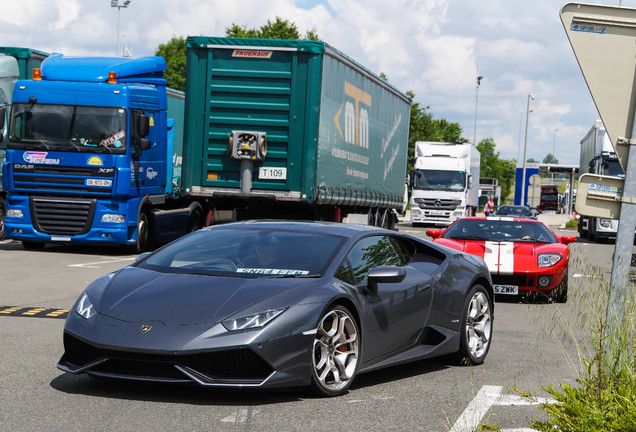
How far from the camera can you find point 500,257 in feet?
42.9

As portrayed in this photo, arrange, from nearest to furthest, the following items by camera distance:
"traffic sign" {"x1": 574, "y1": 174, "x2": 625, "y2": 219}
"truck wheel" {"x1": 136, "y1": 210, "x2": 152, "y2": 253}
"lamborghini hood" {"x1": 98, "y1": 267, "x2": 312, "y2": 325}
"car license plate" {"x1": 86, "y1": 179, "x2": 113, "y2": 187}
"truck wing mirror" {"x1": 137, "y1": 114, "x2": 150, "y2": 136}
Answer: "traffic sign" {"x1": 574, "y1": 174, "x2": 625, "y2": 219}, "lamborghini hood" {"x1": 98, "y1": 267, "x2": 312, "y2": 325}, "car license plate" {"x1": 86, "y1": 179, "x2": 113, "y2": 187}, "truck wing mirror" {"x1": 137, "y1": 114, "x2": 150, "y2": 136}, "truck wheel" {"x1": 136, "y1": 210, "x2": 152, "y2": 253}

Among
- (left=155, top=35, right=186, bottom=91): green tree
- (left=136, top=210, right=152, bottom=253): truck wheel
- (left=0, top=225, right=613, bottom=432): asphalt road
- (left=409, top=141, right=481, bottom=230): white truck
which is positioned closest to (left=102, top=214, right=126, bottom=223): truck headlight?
(left=136, top=210, right=152, bottom=253): truck wheel

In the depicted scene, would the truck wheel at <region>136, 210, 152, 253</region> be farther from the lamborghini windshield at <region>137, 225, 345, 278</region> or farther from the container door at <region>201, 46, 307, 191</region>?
the lamborghini windshield at <region>137, 225, 345, 278</region>

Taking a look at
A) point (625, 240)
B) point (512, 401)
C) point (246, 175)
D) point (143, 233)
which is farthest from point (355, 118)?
point (625, 240)

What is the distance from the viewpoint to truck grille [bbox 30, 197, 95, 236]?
18.2m

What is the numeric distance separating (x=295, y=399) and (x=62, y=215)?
1313 cm

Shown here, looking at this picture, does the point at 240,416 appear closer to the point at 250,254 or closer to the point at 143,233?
the point at 250,254

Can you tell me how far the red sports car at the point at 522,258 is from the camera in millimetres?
12922

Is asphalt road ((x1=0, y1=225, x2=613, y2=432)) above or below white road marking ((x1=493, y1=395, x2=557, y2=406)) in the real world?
below

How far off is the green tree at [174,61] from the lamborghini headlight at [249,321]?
256 feet

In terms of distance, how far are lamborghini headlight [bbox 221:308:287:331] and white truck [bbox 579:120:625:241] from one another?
23537 millimetres

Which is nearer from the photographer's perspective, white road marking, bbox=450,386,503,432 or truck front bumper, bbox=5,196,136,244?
white road marking, bbox=450,386,503,432

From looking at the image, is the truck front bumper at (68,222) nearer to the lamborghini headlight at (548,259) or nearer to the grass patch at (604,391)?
the lamborghini headlight at (548,259)

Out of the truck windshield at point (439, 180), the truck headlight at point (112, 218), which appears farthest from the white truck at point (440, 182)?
the truck headlight at point (112, 218)
